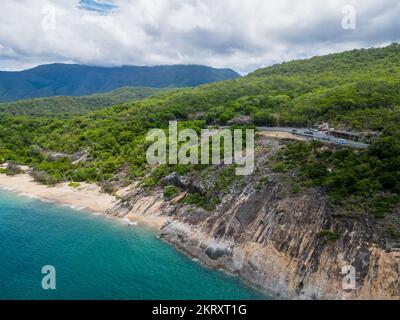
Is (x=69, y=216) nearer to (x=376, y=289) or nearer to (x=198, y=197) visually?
(x=198, y=197)

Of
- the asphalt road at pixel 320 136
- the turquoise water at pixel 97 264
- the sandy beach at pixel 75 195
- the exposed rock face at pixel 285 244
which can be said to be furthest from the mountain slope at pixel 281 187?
the turquoise water at pixel 97 264

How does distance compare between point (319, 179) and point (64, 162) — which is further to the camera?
point (64, 162)

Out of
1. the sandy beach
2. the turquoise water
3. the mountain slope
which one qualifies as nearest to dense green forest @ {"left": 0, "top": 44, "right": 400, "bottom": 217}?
the mountain slope

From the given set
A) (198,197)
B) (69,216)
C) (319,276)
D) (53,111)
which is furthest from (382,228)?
(53,111)

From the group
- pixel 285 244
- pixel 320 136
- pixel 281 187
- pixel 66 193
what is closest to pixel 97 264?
pixel 285 244

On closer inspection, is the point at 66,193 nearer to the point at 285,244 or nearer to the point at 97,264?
the point at 97,264

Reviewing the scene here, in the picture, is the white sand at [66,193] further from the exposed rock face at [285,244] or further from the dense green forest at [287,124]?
the exposed rock face at [285,244]

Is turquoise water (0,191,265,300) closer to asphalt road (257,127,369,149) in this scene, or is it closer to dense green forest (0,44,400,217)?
dense green forest (0,44,400,217)
